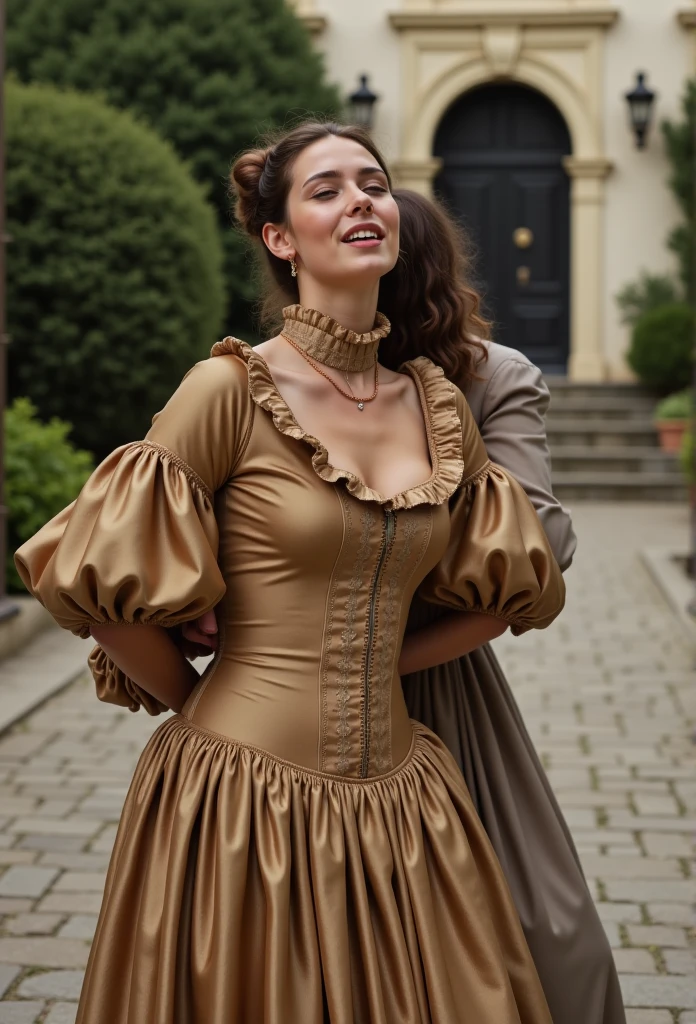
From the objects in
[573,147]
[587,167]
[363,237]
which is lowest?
[363,237]

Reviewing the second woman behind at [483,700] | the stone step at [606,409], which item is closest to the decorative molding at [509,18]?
the stone step at [606,409]

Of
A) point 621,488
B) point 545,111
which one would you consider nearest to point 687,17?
point 545,111

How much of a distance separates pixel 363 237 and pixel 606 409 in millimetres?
13039

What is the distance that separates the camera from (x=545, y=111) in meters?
16.0

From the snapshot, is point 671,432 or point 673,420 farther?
point 671,432

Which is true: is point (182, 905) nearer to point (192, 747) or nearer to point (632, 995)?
point (192, 747)

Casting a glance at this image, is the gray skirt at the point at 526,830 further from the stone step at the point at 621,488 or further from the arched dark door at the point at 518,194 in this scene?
the arched dark door at the point at 518,194

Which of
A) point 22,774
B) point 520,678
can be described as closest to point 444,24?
point 520,678

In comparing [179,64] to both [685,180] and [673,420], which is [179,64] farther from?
[673,420]

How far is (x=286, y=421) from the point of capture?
2.10 metres

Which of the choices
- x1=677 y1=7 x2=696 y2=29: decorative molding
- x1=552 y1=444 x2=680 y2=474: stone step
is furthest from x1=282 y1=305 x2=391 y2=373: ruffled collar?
x1=677 y1=7 x2=696 y2=29: decorative molding

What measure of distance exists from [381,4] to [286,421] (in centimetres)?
1479

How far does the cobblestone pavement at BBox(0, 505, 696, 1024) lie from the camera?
3430mm

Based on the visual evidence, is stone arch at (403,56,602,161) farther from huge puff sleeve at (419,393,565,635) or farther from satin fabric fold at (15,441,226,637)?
satin fabric fold at (15,441,226,637)
